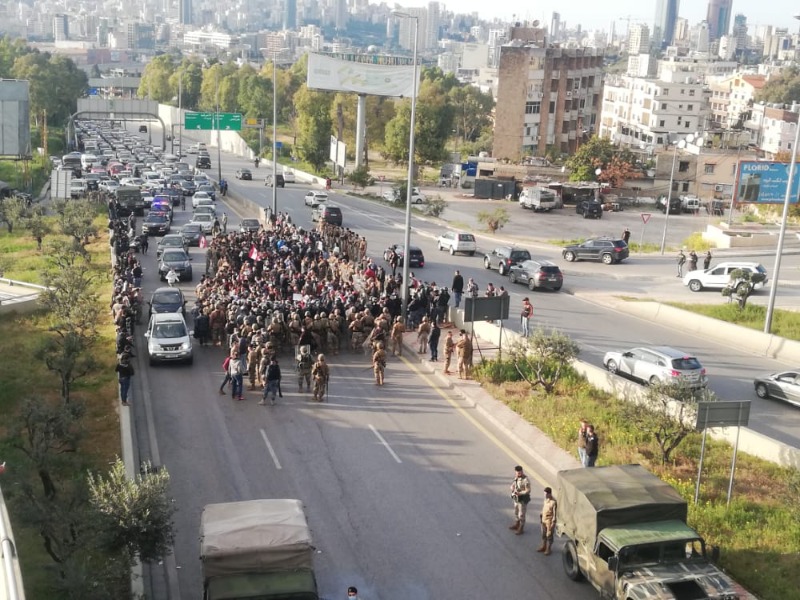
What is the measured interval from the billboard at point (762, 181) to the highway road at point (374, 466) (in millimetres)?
13893

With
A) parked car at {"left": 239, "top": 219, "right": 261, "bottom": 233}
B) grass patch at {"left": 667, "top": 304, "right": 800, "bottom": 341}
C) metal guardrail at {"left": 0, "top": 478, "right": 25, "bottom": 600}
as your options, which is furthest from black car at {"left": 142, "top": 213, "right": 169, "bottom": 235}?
metal guardrail at {"left": 0, "top": 478, "right": 25, "bottom": 600}

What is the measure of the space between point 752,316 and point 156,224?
31.4 metres

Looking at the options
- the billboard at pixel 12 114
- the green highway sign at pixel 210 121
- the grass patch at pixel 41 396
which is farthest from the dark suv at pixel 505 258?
the green highway sign at pixel 210 121

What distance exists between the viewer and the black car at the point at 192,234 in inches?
1832

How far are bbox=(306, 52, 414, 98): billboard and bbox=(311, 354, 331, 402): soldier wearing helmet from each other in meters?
62.7

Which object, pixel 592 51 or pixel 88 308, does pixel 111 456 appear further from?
pixel 592 51

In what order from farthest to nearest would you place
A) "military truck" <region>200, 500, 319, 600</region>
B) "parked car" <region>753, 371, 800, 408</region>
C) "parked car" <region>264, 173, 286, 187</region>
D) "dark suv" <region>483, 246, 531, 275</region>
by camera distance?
"parked car" <region>264, 173, 286, 187</region>, "dark suv" <region>483, 246, 531, 275</region>, "parked car" <region>753, 371, 800, 408</region>, "military truck" <region>200, 500, 319, 600</region>

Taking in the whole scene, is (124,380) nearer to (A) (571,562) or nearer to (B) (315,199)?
(A) (571,562)

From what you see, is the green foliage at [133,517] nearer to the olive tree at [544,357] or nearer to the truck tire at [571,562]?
the truck tire at [571,562]

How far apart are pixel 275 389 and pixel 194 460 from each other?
3755mm

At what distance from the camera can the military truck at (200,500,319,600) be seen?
11906 millimetres

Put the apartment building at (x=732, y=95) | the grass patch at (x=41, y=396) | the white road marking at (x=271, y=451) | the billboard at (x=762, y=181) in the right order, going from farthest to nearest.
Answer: the apartment building at (x=732, y=95), the billboard at (x=762, y=181), the white road marking at (x=271, y=451), the grass patch at (x=41, y=396)

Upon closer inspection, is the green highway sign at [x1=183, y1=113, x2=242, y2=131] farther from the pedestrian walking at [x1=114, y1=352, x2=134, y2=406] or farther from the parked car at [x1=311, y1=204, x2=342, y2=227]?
the pedestrian walking at [x1=114, y1=352, x2=134, y2=406]

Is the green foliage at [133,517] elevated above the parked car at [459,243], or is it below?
above
